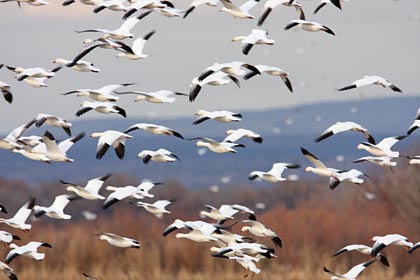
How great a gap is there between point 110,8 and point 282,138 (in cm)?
5922

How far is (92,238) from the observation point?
19938mm

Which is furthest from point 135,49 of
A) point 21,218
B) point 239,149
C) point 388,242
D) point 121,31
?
point 239,149

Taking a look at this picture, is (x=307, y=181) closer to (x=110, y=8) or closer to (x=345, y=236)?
(x=345, y=236)

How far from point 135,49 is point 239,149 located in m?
46.2

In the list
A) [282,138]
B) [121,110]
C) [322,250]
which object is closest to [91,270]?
[322,250]

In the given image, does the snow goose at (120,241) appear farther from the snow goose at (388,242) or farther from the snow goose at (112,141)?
the snow goose at (388,242)

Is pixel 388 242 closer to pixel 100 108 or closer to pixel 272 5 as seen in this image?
pixel 272 5

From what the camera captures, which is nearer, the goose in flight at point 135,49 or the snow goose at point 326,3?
the snow goose at point 326,3

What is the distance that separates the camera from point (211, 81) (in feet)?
41.1

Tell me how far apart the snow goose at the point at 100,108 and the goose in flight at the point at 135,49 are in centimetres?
49

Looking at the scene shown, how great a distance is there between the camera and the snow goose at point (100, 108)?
12.4 meters

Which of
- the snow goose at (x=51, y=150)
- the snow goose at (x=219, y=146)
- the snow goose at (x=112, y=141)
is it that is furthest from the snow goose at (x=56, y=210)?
the snow goose at (x=219, y=146)

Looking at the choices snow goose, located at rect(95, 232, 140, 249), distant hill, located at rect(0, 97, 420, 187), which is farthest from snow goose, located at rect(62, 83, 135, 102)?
distant hill, located at rect(0, 97, 420, 187)

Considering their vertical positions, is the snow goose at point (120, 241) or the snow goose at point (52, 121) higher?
the snow goose at point (52, 121)
